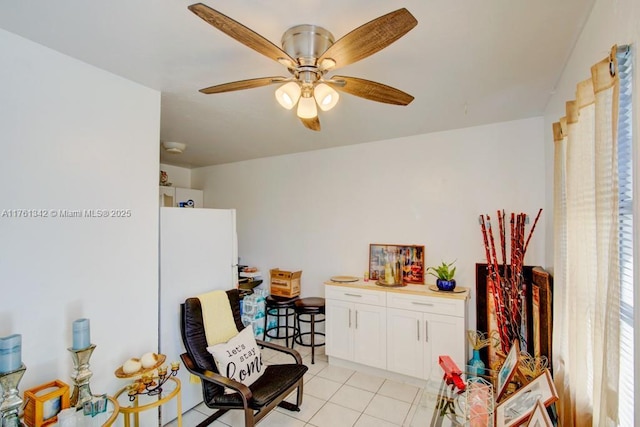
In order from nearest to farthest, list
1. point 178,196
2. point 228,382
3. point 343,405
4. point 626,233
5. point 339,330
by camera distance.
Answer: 1. point 626,233
2. point 228,382
3. point 343,405
4. point 339,330
5. point 178,196

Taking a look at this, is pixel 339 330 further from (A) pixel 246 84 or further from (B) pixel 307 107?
(A) pixel 246 84

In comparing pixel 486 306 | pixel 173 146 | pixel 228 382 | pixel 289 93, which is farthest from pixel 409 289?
pixel 173 146

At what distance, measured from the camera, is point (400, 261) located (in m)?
3.49

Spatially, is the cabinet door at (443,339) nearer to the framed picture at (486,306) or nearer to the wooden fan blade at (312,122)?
the framed picture at (486,306)

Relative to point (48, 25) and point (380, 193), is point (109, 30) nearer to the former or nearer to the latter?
point (48, 25)

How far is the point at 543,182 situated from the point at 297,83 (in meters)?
2.60

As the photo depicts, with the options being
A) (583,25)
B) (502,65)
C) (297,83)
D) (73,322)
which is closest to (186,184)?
(73,322)

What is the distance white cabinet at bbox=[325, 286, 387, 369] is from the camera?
10.4 ft

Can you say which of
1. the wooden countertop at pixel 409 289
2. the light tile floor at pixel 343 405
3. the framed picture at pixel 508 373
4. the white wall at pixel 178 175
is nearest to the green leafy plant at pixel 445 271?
the wooden countertop at pixel 409 289

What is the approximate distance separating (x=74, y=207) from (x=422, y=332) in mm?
2954

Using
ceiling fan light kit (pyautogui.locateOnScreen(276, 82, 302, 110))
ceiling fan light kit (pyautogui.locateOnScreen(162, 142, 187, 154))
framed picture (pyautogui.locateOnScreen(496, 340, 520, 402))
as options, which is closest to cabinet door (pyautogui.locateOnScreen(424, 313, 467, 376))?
framed picture (pyautogui.locateOnScreen(496, 340, 520, 402))

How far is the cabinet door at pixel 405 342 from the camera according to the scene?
2957 mm

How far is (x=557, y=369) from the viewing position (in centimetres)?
170

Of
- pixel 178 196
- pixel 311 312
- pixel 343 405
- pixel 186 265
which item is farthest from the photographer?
pixel 178 196
